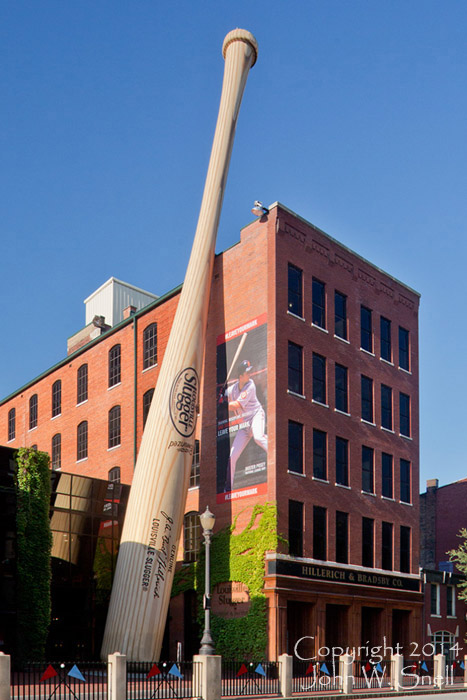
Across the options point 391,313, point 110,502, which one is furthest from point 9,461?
point 391,313

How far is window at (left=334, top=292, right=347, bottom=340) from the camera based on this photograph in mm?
40500

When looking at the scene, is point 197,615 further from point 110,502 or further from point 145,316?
point 145,316

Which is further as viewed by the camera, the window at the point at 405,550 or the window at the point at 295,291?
the window at the point at 405,550

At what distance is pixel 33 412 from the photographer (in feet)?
178

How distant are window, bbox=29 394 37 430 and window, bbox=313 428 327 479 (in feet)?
73.9

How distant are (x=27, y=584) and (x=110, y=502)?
7137 mm

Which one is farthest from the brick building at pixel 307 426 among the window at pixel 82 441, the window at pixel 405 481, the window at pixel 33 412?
the window at pixel 33 412

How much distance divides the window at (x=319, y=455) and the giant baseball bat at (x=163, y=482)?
262 inches

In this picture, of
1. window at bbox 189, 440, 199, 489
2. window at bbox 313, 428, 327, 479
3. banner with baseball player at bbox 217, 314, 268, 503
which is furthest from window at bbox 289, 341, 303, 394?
window at bbox 189, 440, 199, 489

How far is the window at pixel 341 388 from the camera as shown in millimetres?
39656

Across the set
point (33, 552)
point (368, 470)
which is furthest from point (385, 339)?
point (33, 552)

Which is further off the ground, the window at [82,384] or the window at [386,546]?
the window at [82,384]

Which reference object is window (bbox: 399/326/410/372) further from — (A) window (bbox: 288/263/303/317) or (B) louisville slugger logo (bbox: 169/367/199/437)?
(B) louisville slugger logo (bbox: 169/367/199/437)

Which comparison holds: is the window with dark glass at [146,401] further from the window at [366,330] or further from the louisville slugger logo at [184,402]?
the window at [366,330]
